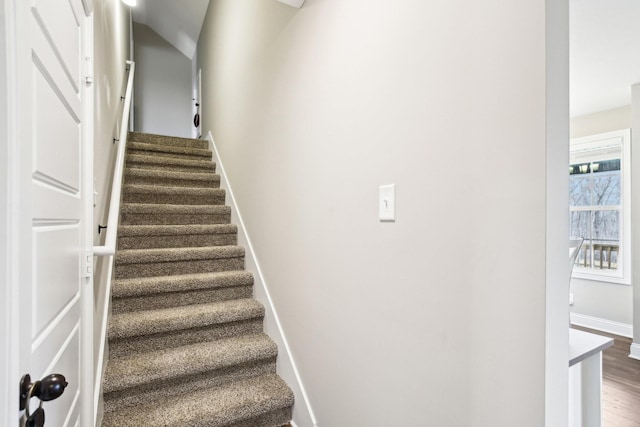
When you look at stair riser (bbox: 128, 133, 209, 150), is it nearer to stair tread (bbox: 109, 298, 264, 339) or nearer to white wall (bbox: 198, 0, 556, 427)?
stair tread (bbox: 109, 298, 264, 339)

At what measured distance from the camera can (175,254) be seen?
2.41 metres

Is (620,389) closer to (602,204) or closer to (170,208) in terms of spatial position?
(602,204)

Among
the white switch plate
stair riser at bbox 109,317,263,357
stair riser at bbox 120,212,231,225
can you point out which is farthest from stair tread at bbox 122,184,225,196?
the white switch plate

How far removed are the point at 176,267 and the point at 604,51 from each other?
369cm

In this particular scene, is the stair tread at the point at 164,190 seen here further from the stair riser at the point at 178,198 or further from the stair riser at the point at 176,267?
the stair riser at the point at 176,267

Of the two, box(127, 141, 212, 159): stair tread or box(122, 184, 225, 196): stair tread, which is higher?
box(127, 141, 212, 159): stair tread

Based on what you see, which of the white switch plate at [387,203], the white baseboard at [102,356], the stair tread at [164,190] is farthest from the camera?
the stair tread at [164,190]

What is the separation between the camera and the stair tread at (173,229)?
2490mm

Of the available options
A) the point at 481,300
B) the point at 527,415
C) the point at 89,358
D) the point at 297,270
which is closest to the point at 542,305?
the point at 481,300

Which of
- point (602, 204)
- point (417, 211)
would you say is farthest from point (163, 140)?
point (602, 204)

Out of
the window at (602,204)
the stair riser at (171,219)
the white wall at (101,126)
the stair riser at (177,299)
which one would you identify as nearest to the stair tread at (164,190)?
the stair riser at (171,219)

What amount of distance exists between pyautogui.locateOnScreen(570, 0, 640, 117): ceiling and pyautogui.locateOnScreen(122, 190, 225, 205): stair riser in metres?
3.12

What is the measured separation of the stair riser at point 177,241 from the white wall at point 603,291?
→ 4211 mm

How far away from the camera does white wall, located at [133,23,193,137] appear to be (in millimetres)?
5719
